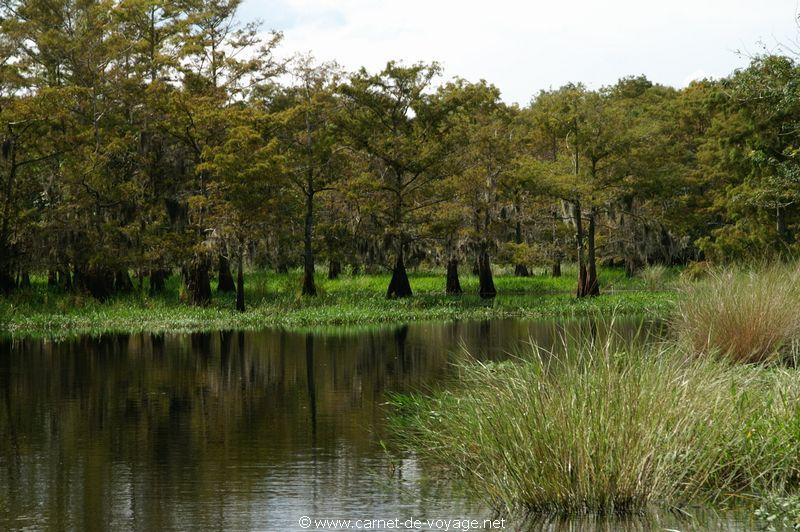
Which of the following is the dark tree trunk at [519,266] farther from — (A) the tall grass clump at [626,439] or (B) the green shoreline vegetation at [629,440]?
(A) the tall grass clump at [626,439]

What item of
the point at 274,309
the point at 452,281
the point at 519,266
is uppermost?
the point at 519,266

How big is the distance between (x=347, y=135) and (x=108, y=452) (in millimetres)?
31717

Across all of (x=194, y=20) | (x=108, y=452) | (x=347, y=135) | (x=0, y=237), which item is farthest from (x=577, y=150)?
(x=108, y=452)

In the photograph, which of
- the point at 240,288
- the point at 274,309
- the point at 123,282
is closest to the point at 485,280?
the point at 274,309

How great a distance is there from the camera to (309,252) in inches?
1693

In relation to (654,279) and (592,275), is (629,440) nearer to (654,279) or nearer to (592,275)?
(592,275)

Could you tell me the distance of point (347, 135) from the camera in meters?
43.4

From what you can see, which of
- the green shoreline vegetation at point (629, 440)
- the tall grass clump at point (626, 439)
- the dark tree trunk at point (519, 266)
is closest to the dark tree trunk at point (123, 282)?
the dark tree trunk at point (519, 266)

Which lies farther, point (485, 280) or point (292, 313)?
point (485, 280)

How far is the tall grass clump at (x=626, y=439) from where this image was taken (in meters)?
8.44

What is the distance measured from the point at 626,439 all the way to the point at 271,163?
1199 inches

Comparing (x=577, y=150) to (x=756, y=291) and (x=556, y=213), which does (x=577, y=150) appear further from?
(x=756, y=291)

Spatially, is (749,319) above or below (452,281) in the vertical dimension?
below

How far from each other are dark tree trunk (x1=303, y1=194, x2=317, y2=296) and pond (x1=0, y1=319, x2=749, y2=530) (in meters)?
15.6
